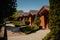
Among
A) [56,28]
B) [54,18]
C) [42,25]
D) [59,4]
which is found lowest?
[42,25]

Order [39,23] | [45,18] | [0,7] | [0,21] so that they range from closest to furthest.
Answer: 1. [0,7]
2. [0,21]
3. [45,18]
4. [39,23]

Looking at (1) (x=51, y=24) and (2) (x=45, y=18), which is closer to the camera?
(1) (x=51, y=24)

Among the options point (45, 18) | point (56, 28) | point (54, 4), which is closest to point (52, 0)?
point (54, 4)

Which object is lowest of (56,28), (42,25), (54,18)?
(42,25)

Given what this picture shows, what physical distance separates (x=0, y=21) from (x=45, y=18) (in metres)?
8.75

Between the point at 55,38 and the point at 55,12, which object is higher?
the point at 55,12

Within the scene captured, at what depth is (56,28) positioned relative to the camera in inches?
442

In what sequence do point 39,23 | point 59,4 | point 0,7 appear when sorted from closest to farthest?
point 59,4
point 0,7
point 39,23

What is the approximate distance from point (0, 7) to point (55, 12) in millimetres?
10340

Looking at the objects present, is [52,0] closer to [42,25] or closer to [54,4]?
[54,4]

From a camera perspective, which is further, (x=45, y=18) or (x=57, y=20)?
(x=45, y=18)

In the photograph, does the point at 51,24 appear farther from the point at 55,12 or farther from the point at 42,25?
the point at 42,25

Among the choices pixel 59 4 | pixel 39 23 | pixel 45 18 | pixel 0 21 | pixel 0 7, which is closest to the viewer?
pixel 59 4

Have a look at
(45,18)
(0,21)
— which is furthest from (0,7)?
(45,18)
